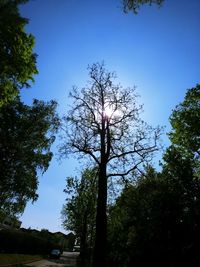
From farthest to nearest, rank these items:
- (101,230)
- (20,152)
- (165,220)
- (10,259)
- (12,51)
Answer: (10,259)
(20,152)
(165,220)
(101,230)
(12,51)

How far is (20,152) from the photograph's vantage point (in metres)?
21.1

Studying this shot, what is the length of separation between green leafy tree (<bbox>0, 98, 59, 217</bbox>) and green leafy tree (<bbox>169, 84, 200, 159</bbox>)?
11054mm

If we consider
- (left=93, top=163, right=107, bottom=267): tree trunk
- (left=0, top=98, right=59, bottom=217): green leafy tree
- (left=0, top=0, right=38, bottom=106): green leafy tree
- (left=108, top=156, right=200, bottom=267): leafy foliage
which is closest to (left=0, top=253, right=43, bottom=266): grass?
(left=0, top=98, right=59, bottom=217): green leafy tree

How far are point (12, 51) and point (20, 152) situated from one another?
1330 centimetres

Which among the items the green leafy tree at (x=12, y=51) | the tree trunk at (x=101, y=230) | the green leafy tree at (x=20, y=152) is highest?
the green leafy tree at (x=20, y=152)

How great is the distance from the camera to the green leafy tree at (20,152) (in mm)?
20938

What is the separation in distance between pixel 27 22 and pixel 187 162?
1243 cm

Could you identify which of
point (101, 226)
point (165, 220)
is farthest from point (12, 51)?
point (165, 220)

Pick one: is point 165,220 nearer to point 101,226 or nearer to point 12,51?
point 101,226

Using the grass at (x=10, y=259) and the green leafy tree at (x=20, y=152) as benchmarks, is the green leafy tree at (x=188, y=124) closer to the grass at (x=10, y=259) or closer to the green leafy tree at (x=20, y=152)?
→ the green leafy tree at (x=20, y=152)

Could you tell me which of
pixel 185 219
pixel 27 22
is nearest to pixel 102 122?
pixel 185 219

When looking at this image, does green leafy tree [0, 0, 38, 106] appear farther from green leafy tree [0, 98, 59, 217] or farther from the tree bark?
green leafy tree [0, 98, 59, 217]

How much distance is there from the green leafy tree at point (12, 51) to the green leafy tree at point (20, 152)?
41.3ft

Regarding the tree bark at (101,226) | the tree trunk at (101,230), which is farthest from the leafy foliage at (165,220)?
the tree trunk at (101,230)
